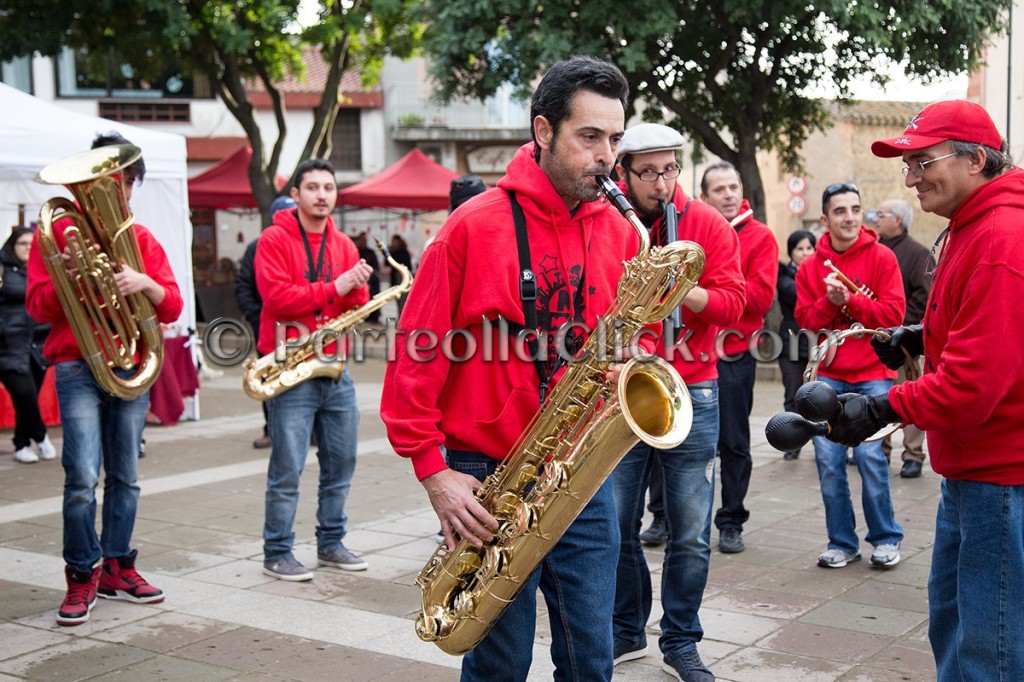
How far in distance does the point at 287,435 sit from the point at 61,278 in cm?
138

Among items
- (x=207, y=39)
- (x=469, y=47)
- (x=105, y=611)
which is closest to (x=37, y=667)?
(x=105, y=611)

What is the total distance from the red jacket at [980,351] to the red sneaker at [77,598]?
376 centimetres

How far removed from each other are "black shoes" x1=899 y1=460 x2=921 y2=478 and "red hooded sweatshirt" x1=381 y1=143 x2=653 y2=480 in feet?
19.4

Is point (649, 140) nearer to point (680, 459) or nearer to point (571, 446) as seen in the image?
point (680, 459)

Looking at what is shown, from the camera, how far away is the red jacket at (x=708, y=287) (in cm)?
448

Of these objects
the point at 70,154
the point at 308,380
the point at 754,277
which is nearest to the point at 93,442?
the point at 308,380

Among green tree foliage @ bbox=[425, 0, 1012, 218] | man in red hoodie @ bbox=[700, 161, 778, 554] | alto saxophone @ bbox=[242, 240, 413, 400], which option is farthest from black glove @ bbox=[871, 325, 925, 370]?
green tree foliage @ bbox=[425, 0, 1012, 218]

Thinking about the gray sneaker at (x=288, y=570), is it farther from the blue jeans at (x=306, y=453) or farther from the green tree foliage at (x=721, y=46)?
the green tree foliage at (x=721, y=46)

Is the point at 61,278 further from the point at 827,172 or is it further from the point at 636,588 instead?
the point at 827,172

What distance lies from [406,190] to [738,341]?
1438cm

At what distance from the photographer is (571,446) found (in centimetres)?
298

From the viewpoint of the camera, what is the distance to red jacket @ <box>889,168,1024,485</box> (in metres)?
2.87

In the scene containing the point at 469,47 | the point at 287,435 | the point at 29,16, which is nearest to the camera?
the point at 287,435

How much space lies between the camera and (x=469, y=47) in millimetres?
15914
